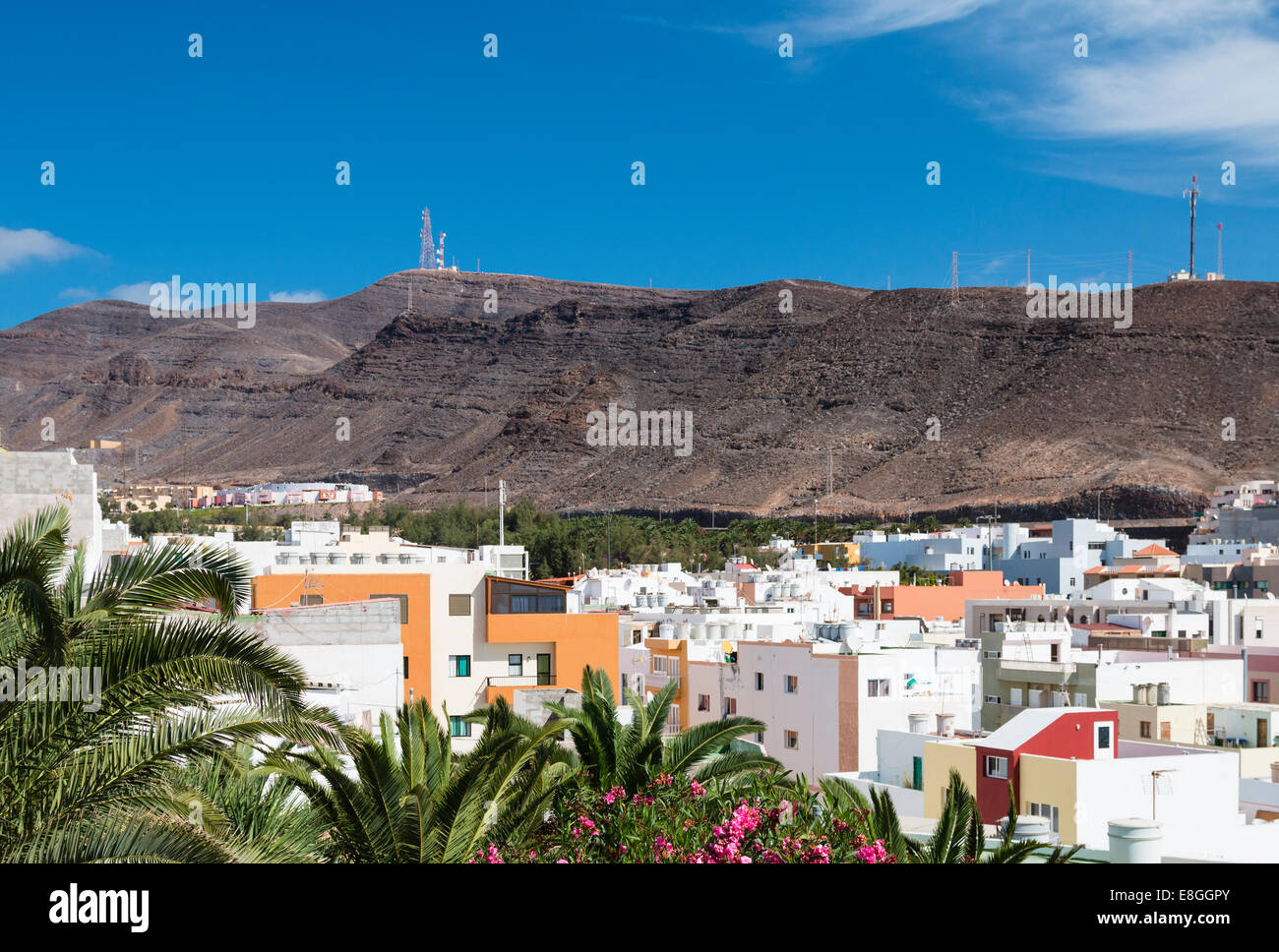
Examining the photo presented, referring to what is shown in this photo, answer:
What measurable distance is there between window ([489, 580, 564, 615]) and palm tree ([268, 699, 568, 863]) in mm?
12074

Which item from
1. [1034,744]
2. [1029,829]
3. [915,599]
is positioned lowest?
[1029,829]

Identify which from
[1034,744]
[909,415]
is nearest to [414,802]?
[1034,744]

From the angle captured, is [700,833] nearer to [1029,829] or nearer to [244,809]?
[244,809]

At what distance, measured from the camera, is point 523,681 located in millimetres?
21797

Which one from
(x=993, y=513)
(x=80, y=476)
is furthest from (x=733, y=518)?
(x=80, y=476)

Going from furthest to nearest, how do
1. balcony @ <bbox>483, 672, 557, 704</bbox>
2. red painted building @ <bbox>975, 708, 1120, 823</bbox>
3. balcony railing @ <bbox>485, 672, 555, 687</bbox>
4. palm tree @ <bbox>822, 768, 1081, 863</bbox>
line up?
balcony railing @ <bbox>485, 672, 555, 687</bbox>
balcony @ <bbox>483, 672, 557, 704</bbox>
red painted building @ <bbox>975, 708, 1120, 823</bbox>
palm tree @ <bbox>822, 768, 1081, 863</bbox>

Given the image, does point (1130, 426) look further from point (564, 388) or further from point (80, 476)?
point (80, 476)

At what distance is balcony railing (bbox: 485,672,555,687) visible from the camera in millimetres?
21609

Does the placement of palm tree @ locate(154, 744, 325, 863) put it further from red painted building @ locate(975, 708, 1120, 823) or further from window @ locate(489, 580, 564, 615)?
window @ locate(489, 580, 564, 615)

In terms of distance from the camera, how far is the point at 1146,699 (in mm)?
22797

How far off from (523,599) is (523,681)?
1232mm

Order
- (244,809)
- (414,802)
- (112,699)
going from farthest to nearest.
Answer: (244,809)
(414,802)
(112,699)

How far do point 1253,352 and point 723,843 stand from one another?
127885 mm

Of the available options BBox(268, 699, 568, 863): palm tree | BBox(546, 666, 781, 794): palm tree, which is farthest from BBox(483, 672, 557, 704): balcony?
BBox(268, 699, 568, 863): palm tree
